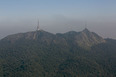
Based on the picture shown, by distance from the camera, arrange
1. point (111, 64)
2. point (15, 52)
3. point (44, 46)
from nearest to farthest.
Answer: point (111, 64), point (15, 52), point (44, 46)

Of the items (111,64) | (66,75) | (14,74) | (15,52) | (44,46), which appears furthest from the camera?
(44,46)

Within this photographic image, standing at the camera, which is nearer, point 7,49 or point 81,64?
point 81,64

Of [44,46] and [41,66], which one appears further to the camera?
[44,46]

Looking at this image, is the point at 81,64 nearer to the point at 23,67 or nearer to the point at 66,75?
the point at 66,75

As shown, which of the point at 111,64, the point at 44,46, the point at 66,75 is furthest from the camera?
the point at 44,46

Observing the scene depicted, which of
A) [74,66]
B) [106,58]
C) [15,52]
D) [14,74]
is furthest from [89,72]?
[15,52]

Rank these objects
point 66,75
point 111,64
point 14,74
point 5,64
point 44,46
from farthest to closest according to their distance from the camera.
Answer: point 44,46
point 111,64
point 5,64
point 66,75
point 14,74

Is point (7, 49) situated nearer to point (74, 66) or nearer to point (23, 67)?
point (23, 67)

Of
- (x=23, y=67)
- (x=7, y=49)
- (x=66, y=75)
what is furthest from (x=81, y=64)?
(x=7, y=49)
